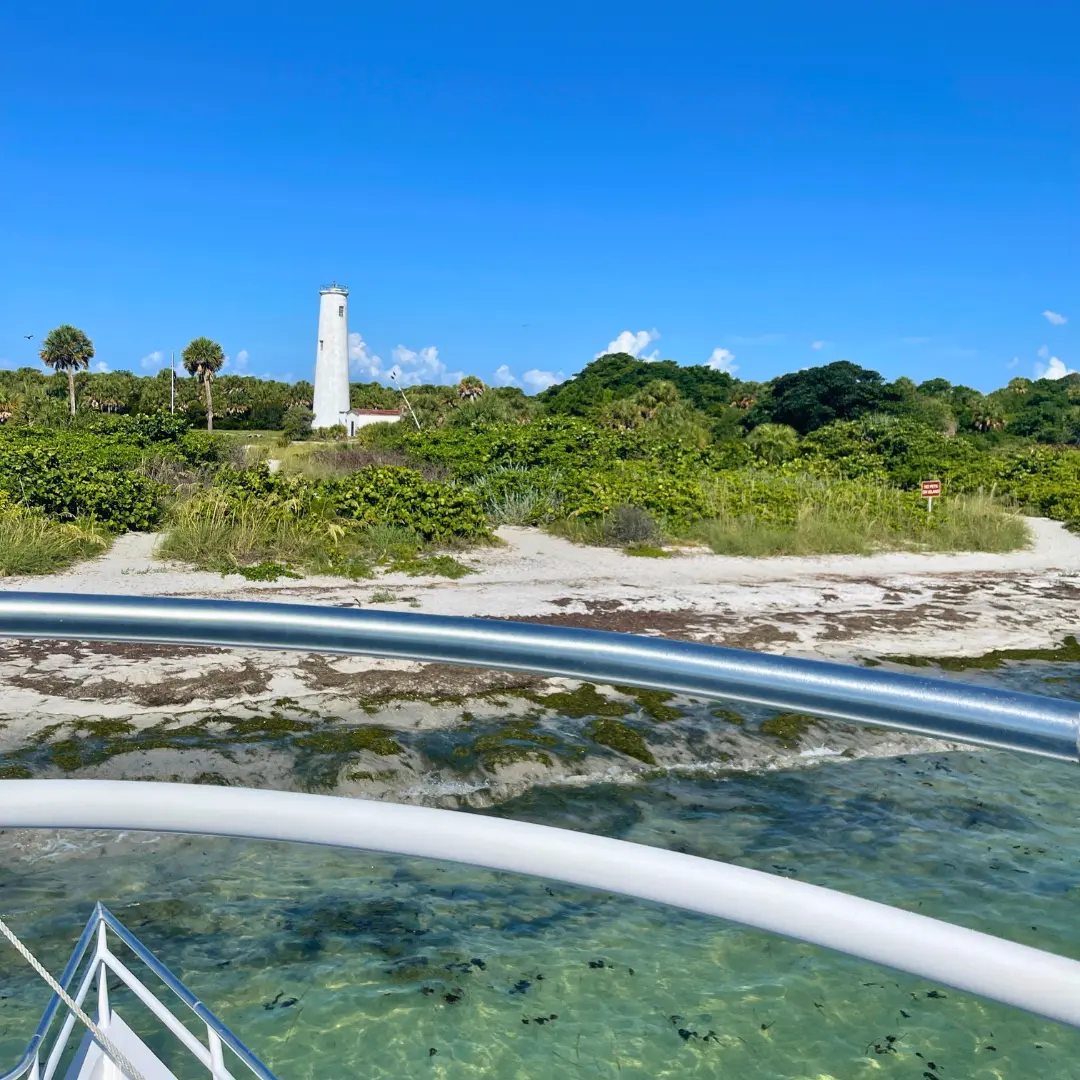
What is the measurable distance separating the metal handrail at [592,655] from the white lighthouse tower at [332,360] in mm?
47603


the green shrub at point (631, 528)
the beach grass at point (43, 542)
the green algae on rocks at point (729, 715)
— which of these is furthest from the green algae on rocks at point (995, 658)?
the beach grass at point (43, 542)

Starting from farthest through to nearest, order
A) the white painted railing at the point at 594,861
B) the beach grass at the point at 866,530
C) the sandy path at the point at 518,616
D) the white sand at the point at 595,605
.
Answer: the beach grass at the point at 866,530 → the white sand at the point at 595,605 → the sandy path at the point at 518,616 → the white painted railing at the point at 594,861

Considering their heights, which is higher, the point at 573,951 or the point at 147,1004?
the point at 147,1004

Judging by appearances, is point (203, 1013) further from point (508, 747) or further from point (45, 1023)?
point (508, 747)

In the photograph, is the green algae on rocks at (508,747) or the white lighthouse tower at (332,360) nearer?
the green algae on rocks at (508,747)

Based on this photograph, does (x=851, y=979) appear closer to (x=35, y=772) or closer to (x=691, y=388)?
(x=35, y=772)

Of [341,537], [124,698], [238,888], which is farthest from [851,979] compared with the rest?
[341,537]

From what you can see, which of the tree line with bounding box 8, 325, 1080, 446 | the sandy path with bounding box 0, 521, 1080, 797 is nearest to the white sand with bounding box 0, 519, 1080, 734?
the sandy path with bounding box 0, 521, 1080, 797

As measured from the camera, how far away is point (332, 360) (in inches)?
1922

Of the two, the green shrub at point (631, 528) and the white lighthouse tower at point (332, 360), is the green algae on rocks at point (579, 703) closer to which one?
the green shrub at point (631, 528)

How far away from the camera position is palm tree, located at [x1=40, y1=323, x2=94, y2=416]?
165 feet

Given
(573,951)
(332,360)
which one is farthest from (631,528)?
(332,360)

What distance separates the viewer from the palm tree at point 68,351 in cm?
5016

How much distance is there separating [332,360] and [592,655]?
49352mm
